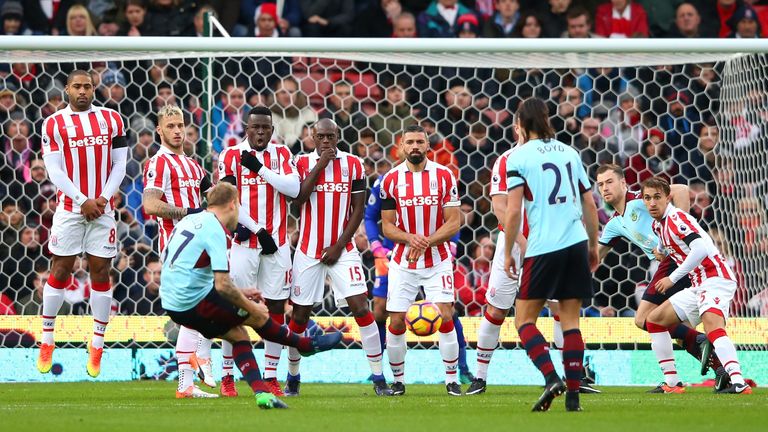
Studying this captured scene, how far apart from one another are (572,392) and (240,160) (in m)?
3.61

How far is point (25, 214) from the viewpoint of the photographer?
13.3 metres

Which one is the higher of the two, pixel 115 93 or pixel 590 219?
pixel 115 93

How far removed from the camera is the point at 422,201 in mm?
10195

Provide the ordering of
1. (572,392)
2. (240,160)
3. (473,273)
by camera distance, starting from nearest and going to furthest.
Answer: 1. (572,392)
2. (240,160)
3. (473,273)

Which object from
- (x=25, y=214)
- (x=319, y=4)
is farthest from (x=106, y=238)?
(x=319, y=4)

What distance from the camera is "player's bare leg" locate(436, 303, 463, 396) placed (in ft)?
33.2

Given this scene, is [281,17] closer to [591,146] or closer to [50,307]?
[591,146]

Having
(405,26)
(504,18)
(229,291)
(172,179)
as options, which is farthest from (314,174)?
(504,18)

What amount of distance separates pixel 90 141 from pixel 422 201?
9.31ft

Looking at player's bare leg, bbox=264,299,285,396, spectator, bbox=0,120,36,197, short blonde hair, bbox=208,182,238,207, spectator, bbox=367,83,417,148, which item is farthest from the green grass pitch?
spectator, bbox=367,83,417,148

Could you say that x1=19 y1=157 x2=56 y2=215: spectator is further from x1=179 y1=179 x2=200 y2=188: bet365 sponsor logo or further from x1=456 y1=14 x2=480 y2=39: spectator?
x1=456 y1=14 x2=480 y2=39: spectator

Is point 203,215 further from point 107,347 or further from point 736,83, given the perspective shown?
point 736,83

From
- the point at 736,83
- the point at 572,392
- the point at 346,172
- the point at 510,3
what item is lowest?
the point at 572,392

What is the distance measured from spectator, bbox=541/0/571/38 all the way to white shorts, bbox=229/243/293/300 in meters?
6.61
